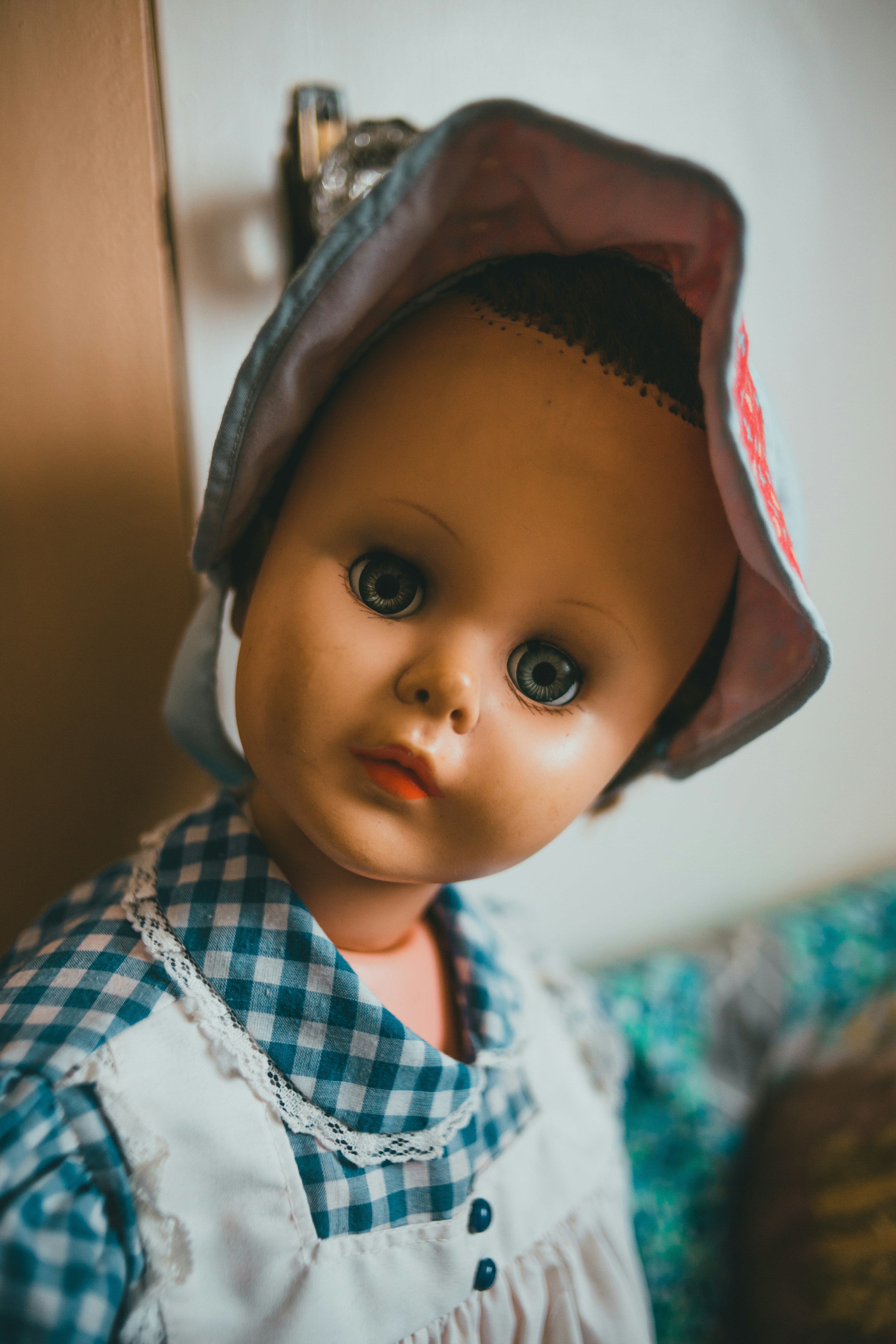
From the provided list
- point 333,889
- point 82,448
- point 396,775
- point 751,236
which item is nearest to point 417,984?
point 333,889

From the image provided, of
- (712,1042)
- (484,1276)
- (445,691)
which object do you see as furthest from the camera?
(712,1042)

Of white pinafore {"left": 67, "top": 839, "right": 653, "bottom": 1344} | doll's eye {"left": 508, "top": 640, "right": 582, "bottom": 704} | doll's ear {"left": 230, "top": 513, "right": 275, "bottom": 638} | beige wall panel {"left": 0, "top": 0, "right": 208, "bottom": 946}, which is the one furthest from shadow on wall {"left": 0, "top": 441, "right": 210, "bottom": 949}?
doll's eye {"left": 508, "top": 640, "right": 582, "bottom": 704}

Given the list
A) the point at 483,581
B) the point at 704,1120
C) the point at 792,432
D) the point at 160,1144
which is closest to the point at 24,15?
the point at 483,581

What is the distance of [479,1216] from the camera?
515 millimetres

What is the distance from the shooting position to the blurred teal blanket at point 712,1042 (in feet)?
2.55

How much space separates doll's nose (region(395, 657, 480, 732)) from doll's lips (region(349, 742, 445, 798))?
0.10 ft

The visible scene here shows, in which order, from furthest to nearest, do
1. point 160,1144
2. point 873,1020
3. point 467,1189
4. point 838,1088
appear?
point 873,1020 < point 838,1088 < point 467,1189 < point 160,1144

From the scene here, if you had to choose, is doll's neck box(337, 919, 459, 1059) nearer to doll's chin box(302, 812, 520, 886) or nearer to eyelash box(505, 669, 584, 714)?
doll's chin box(302, 812, 520, 886)

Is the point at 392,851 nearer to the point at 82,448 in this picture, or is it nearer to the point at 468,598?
the point at 468,598

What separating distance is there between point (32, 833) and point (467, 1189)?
409mm

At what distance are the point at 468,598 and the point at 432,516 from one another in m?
0.05

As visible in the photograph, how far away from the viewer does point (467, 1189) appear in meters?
0.52

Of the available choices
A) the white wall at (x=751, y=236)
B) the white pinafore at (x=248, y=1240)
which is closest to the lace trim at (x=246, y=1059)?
the white pinafore at (x=248, y=1240)

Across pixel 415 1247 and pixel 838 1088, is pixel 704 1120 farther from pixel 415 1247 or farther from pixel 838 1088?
pixel 415 1247
